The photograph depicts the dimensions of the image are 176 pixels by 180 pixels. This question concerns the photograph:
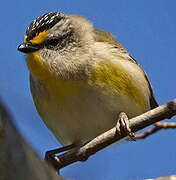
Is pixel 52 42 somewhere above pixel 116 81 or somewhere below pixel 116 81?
above

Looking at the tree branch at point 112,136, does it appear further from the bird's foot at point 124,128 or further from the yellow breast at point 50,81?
the yellow breast at point 50,81

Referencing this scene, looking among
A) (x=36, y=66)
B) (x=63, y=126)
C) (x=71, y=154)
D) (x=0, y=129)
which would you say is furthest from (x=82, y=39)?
Answer: (x=0, y=129)

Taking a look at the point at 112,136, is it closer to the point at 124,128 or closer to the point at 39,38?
the point at 124,128

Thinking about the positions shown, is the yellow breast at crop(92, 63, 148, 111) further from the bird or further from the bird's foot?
the bird's foot

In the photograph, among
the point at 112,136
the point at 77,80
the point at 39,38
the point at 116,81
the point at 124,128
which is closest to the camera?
the point at 112,136

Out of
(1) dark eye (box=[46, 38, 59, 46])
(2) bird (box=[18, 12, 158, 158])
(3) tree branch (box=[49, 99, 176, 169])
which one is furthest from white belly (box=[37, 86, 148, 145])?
(1) dark eye (box=[46, 38, 59, 46])

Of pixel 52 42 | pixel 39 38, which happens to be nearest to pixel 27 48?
pixel 39 38
